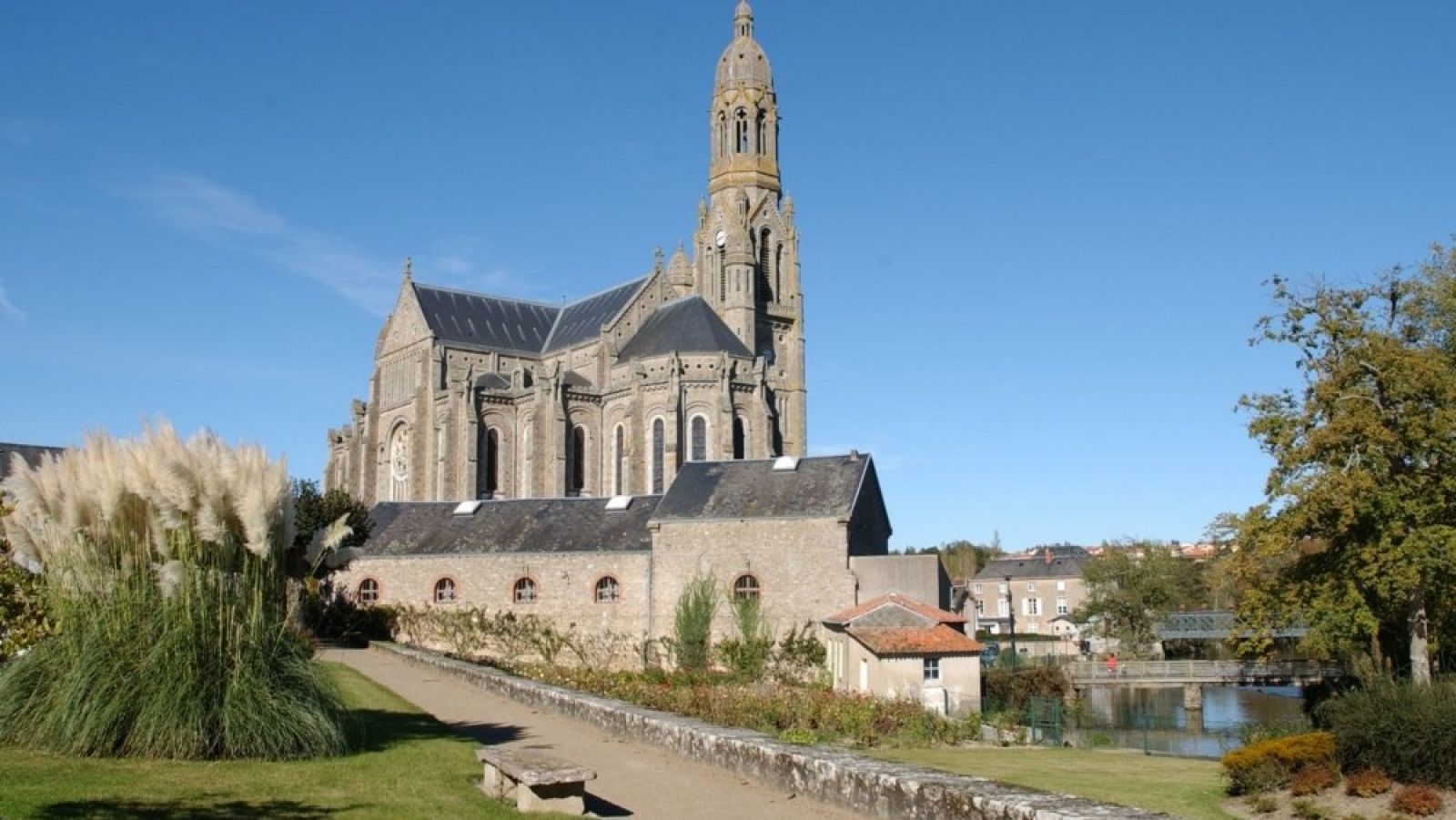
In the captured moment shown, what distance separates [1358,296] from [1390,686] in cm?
1150

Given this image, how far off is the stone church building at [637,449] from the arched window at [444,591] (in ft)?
0.15

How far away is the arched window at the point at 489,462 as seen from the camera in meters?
57.7

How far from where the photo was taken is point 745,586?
106ft

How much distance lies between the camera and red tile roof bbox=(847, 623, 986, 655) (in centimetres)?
2591

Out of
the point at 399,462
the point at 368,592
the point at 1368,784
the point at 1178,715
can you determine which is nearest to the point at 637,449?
the point at 399,462

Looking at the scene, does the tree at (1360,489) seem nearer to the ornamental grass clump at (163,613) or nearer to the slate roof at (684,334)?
the ornamental grass clump at (163,613)

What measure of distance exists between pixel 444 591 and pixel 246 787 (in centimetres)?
2685

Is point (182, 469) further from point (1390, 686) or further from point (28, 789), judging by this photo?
point (1390, 686)

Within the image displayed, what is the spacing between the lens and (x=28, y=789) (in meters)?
8.45

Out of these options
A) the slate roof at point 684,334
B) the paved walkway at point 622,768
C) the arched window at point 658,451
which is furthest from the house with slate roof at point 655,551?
the slate roof at point 684,334

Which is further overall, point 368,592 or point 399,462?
point 399,462

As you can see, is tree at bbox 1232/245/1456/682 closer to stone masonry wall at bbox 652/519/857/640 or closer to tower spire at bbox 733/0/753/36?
stone masonry wall at bbox 652/519/857/640

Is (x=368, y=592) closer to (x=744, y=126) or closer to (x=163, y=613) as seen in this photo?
(x=163, y=613)

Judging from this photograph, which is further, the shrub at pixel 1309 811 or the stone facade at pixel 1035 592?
the stone facade at pixel 1035 592
